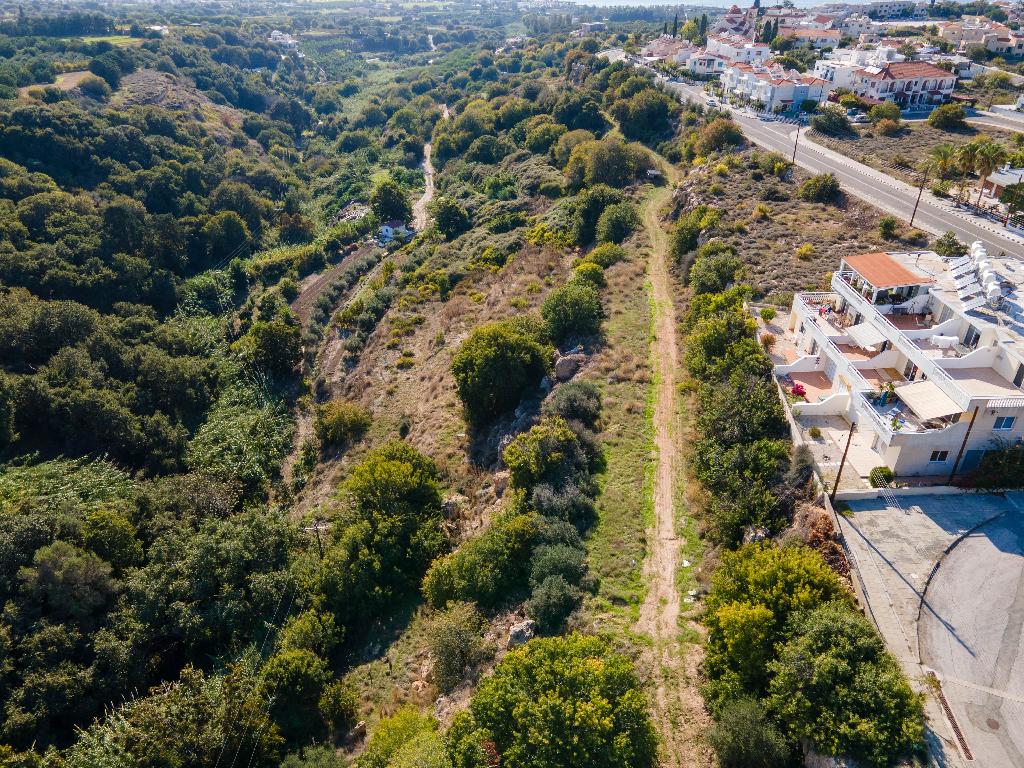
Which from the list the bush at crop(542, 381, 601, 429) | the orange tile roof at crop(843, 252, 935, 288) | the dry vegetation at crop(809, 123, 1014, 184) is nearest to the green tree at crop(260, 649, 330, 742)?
the bush at crop(542, 381, 601, 429)

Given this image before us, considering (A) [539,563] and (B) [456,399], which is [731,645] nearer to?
(A) [539,563]

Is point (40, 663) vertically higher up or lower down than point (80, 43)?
lower down

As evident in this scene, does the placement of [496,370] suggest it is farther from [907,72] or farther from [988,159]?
[907,72]

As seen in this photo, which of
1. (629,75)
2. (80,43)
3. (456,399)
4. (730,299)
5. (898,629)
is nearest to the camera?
(898,629)

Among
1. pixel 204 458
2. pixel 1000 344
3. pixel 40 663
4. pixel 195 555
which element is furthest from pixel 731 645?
pixel 204 458

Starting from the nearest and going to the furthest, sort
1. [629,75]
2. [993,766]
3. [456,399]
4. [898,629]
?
[993,766]
[898,629]
[456,399]
[629,75]

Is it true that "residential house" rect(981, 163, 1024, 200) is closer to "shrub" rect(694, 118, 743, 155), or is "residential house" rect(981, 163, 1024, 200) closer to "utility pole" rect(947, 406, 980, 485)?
"shrub" rect(694, 118, 743, 155)

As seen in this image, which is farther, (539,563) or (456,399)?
(456,399)

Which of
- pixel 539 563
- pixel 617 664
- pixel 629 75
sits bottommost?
A: pixel 539 563
